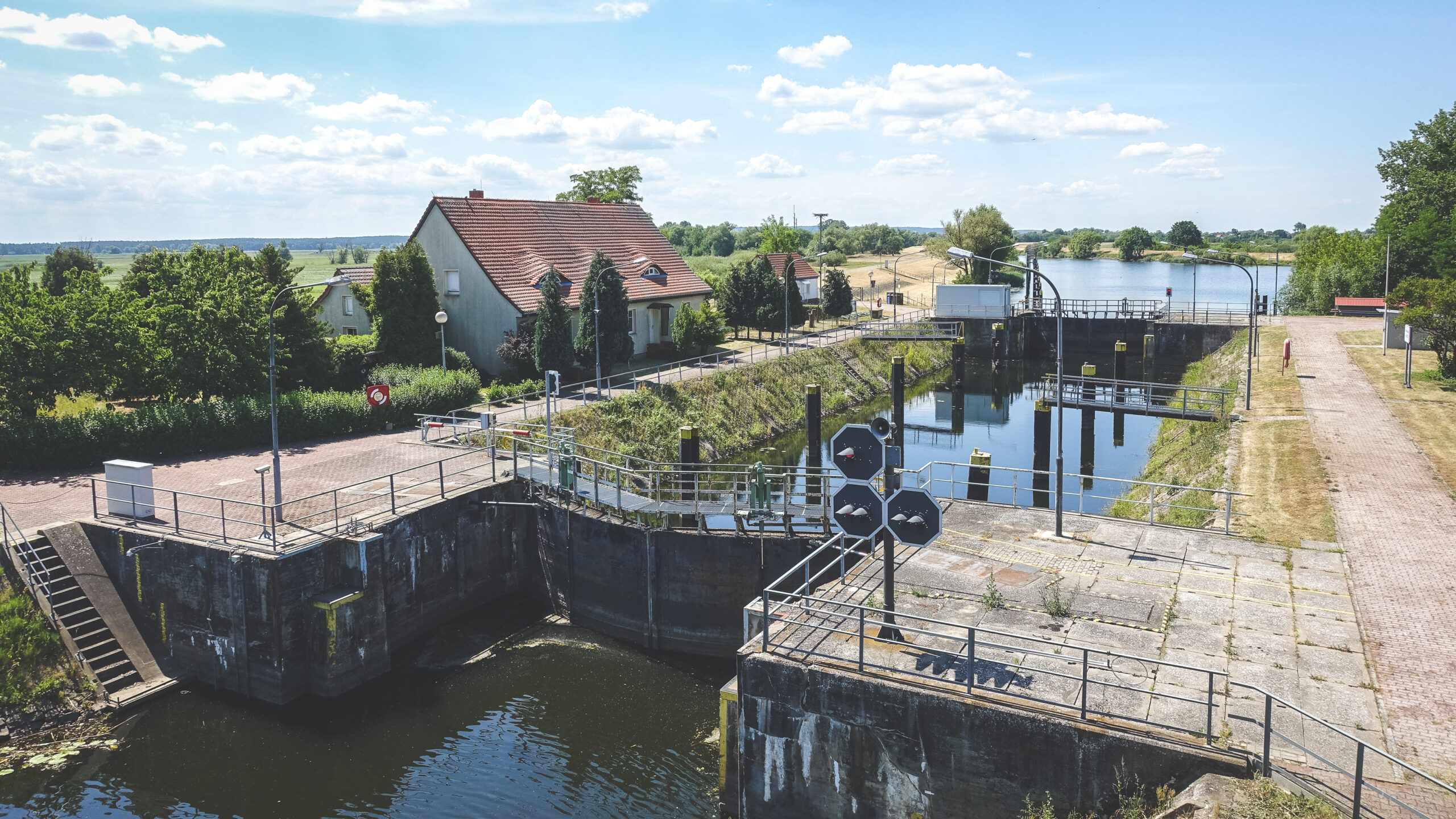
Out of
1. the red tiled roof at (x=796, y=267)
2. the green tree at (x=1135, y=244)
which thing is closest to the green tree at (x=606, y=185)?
the red tiled roof at (x=796, y=267)

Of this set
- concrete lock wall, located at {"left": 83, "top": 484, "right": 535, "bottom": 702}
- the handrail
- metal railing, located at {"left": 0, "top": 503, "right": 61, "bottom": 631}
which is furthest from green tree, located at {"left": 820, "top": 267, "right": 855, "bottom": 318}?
metal railing, located at {"left": 0, "top": 503, "right": 61, "bottom": 631}

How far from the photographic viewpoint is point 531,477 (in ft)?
76.0

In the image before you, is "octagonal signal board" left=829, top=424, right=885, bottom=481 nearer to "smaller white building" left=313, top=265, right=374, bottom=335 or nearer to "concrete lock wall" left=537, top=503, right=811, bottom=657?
"concrete lock wall" left=537, top=503, right=811, bottom=657

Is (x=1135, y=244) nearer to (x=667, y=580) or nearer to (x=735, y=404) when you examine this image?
(x=735, y=404)

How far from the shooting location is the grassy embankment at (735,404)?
3291 centimetres

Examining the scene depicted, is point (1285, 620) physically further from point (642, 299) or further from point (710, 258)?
point (710, 258)

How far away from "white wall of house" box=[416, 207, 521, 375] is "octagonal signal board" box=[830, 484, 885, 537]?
93.3ft

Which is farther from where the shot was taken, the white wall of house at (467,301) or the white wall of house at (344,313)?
the white wall of house at (344,313)

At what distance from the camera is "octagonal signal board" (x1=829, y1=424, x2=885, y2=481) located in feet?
39.5

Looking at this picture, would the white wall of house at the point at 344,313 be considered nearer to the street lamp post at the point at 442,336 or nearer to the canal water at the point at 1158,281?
the street lamp post at the point at 442,336

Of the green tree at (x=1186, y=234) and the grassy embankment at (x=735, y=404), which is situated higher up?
the green tree at (x=1186, y=234)

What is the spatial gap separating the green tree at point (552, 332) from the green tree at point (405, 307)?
12.9 feet

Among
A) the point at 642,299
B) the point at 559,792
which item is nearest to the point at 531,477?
the point at 559,792

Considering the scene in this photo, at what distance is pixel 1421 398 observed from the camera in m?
32.3
